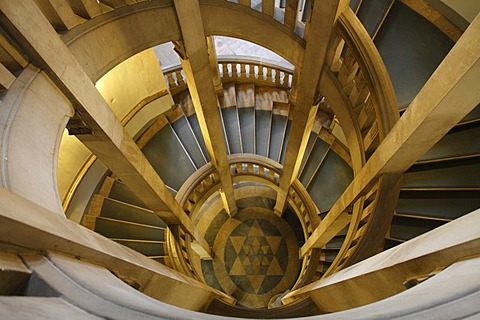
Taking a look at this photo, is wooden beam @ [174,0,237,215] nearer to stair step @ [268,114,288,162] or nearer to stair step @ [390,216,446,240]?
stair step @ [268,114,288,162]

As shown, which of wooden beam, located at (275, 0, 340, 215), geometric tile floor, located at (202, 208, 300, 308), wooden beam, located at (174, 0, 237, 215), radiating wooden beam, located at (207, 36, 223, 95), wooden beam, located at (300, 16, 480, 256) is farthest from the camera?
geometric tile floor, located at (202, 208, 300, 308)

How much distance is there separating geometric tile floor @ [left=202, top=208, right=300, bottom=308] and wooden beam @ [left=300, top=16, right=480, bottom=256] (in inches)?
216

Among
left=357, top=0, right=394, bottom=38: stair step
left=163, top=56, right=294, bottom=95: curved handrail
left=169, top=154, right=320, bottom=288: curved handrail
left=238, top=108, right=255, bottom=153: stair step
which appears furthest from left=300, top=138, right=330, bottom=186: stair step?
left=357, top=0, right=394, bottom=38: stair step

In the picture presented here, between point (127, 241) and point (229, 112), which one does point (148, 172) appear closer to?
point (127, 241)

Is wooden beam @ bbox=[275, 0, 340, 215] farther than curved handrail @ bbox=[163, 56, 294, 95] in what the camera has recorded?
No

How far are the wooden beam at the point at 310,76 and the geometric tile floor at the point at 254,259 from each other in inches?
121

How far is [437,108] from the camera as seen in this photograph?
202 centimetres

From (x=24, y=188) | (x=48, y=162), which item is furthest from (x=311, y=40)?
(x=24, y=188)

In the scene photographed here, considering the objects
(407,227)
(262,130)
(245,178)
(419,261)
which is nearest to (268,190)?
(245,178)

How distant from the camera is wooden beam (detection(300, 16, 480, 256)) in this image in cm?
175

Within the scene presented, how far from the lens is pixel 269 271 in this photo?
8.09m

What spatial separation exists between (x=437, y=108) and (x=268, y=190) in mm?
6980

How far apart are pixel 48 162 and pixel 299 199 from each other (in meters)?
5.44

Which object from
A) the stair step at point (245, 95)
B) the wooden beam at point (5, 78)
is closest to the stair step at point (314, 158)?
the stair step at point (245, 95)
